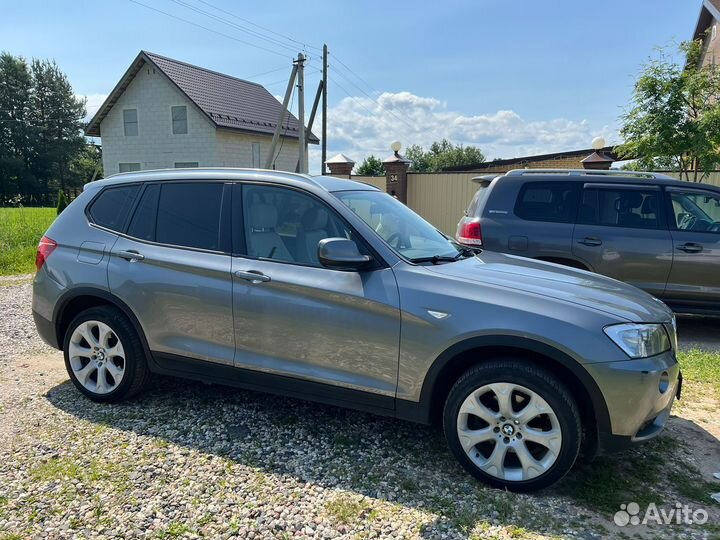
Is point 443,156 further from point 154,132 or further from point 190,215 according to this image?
point 190,215

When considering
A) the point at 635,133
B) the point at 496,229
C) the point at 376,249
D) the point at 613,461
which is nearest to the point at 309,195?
the point at 376,249

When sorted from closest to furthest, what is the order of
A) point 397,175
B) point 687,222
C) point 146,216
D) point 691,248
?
point 146,216 → point 691,248 → point 687,222 → point 397,175

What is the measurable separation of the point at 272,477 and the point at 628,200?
17.2 feet

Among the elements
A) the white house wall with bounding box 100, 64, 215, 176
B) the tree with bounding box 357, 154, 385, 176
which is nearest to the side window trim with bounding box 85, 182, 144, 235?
the white house wall with bounding box 100, 64, 215, 176

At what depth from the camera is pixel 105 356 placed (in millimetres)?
3861

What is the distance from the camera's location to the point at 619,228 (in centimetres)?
588

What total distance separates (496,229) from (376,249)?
3.38 metres

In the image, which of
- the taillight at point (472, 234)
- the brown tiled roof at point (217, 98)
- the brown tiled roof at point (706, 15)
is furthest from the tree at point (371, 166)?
the taillight at point (472, 234)

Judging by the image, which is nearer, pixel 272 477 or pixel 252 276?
pixel 272 477

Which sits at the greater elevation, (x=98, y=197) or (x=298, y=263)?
(x=98, y=197)

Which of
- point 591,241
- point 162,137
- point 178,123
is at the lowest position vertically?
point 591,241

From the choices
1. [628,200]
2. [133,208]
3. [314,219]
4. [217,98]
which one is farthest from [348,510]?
[217,98]

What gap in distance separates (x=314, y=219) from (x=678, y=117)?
9770 millimetres

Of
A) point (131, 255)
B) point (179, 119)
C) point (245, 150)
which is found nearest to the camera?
point (131, 255)
